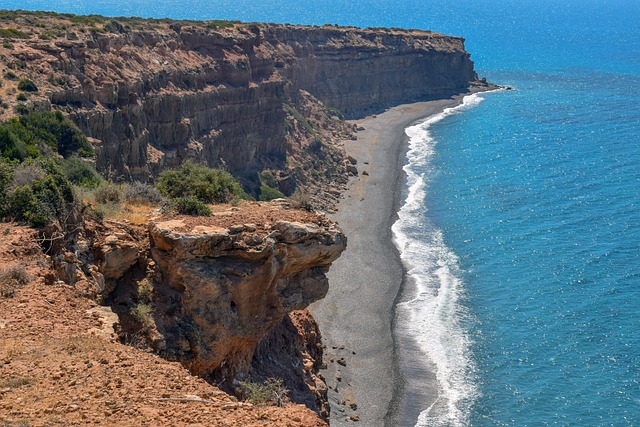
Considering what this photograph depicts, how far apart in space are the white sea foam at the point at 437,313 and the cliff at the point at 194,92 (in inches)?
530

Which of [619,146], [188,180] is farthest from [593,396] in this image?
[619,146]

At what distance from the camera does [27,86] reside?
4297 centimetres

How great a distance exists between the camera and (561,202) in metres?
68.8

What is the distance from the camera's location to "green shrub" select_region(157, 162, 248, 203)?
2564 centimetres

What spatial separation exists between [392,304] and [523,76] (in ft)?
385

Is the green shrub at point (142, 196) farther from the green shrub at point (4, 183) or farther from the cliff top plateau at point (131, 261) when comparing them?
the green shrub at point (4, 183)

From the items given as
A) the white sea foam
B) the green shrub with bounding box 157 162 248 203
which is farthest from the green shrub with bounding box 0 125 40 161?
the white sea foam

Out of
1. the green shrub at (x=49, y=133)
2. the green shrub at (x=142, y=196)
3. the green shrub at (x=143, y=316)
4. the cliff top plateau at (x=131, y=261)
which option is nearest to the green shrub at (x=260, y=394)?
the cliff top plateau at (x=131, y=261)

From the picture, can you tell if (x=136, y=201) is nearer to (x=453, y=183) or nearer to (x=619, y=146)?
(x=453, y=183)

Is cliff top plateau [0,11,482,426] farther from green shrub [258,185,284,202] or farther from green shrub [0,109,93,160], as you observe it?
green shrub [258,185,284,202]

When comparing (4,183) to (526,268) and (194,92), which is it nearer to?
(194,92)

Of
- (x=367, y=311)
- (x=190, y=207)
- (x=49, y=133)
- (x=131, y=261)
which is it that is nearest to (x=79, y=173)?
(x=49, y=133)

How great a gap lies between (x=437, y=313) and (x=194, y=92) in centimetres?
2537

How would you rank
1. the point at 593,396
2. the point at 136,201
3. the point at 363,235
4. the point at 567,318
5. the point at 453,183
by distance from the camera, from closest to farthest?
the point at 136,201 < the point at 593,396 < the point at 567,318 < the point at 363,235 < the point at 453,183
